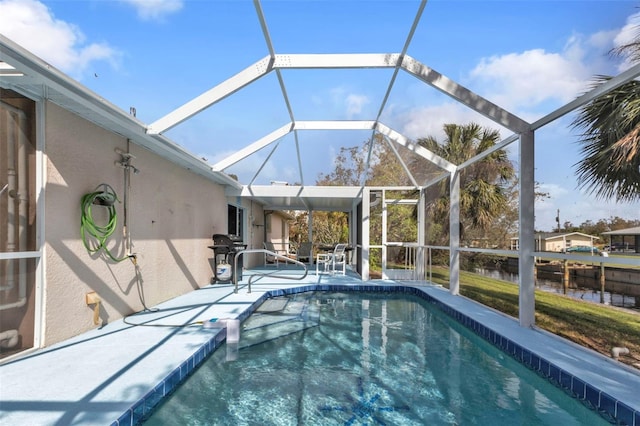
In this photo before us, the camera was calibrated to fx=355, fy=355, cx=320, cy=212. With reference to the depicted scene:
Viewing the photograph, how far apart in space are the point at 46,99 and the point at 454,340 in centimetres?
560

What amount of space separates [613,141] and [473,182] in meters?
6.21

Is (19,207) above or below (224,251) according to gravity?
above

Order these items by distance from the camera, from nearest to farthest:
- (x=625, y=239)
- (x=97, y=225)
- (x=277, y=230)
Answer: (x=625, y=239), (x=97, y=225), (x=277, y=230)

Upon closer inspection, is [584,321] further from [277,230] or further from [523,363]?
[277,230]

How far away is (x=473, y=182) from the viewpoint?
32.5 ft

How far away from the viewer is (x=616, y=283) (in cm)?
506

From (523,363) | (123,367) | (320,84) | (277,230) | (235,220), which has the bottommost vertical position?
(523,363)

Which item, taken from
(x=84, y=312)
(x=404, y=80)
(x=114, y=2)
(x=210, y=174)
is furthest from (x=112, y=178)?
(x=404, y=80)

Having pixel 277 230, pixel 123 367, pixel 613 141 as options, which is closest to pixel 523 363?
pixel 613 141

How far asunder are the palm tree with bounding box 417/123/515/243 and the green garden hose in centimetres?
709

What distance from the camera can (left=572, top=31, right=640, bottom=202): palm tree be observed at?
348 centimetres

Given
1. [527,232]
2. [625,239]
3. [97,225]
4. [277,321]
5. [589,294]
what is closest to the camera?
[625,239]

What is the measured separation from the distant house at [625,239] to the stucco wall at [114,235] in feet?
18.9

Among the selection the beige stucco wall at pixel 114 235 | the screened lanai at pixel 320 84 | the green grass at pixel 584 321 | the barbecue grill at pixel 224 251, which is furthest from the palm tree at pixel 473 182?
the beige stucco wall at pixel 114 235
